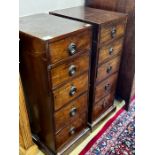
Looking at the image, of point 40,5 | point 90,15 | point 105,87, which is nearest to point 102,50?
point 90,15

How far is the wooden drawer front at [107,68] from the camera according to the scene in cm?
128

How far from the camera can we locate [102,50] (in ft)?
→ 3.89

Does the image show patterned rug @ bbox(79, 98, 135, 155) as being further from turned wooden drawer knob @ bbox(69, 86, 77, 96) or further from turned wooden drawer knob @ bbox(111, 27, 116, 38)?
turned wooden drawer knob @ bbox(111, 27, 116, 38)

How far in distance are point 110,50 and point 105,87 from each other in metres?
0.31

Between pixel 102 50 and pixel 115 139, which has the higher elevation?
pixel 102 50

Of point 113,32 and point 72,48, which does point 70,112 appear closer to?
point 72,48

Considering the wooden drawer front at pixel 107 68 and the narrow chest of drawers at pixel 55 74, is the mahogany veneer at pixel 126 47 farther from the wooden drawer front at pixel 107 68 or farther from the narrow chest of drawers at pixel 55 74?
the narrow chest of drawers at pixel 55 74

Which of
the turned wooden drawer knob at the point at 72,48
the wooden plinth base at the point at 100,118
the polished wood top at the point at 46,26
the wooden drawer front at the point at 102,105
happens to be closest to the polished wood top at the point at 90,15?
the polished wood top at the point at 46,26

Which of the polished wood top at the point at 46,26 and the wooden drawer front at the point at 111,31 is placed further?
the wooden drawer front at the point at 111,31

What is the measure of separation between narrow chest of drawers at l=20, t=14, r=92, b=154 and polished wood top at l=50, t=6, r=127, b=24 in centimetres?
10

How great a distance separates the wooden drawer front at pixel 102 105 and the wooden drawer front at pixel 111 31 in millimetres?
517

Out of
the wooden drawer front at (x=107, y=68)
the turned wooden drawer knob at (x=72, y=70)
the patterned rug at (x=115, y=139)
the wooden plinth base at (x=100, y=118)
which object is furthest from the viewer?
the wooden plinth base at (x=100, y=118)
